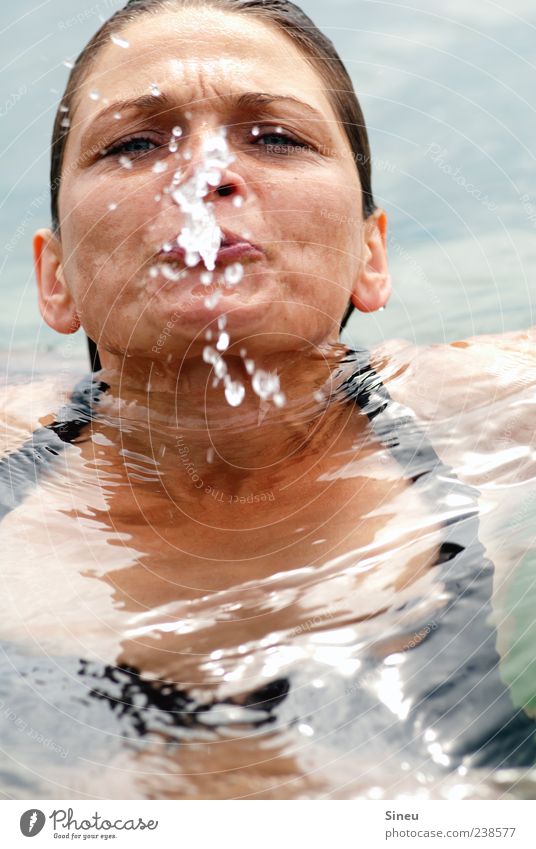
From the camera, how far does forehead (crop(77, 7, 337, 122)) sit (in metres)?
1.05

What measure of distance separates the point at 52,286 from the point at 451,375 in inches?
28.1

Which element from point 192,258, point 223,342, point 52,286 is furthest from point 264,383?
point 52,286

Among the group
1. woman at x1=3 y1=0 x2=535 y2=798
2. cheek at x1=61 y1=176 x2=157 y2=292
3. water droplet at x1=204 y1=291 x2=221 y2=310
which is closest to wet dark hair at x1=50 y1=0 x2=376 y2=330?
woman at x1=3 y1=0 x2=535 y2=798

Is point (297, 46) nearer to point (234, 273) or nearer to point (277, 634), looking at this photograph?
point (234, 273)

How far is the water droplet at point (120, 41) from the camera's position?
1.11m

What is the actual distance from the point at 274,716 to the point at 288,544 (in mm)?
283

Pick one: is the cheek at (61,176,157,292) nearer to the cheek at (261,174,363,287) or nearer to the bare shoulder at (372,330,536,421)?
the cheek at (261,174,363,287)

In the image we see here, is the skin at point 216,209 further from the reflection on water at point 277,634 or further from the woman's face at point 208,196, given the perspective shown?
the reflection on water at point 277,634

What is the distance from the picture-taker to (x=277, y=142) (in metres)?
1.08

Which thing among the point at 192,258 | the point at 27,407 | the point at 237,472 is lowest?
the point at 27,407

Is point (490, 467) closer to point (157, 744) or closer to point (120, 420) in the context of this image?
point (120, 420)

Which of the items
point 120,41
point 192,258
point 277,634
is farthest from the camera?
point 120,41

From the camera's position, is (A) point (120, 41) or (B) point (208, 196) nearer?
(B) point (208, 196)

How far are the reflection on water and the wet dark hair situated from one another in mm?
375
